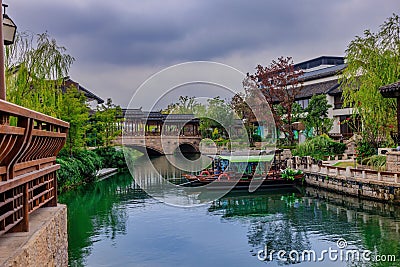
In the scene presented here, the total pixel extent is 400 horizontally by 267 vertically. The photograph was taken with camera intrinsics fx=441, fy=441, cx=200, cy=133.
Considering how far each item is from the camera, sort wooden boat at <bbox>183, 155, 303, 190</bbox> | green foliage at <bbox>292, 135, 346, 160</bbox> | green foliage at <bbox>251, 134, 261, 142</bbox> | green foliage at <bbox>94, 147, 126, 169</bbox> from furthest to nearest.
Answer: green foliage at <bbox>251, 134, 261, 142</bbox>
green foliage at <bbox>94, 147, 126, 169</bbox>
green foliage at <bbox>292, 135, 346, 160</bbox>
wooden boat at <bbox>183, 155, 303, 190</bbox>

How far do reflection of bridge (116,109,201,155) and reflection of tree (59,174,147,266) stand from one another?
10493 mm

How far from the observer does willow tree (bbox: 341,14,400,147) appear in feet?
56.0

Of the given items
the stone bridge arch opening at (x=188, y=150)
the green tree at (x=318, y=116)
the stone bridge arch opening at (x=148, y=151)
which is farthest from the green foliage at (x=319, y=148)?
the stone bridge arch opening at (x=188, y=150)

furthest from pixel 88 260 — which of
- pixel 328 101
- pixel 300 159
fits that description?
pixel 328 101

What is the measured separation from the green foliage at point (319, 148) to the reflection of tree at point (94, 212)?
8847 mm

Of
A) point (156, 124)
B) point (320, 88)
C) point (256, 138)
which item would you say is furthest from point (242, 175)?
point (156, 124)

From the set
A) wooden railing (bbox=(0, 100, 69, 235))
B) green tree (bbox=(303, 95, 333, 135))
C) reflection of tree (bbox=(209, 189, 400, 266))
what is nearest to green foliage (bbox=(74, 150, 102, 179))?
reflection of tree (bbox=(209, 189, 400, 266))

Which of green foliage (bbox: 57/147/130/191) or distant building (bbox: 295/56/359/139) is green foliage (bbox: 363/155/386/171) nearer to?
green foliage (bbox: 57/147/130/191)

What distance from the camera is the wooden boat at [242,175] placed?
56.5 ft

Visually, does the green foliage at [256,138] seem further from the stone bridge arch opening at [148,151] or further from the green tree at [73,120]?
the green tree at [73,120]

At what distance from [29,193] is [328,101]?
95.8 ft

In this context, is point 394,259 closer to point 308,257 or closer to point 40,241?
point 308,257

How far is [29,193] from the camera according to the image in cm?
440

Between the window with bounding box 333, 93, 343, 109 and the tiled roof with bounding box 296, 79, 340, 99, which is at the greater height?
the tiled roof with bounding box 296, 79, 340, 99
